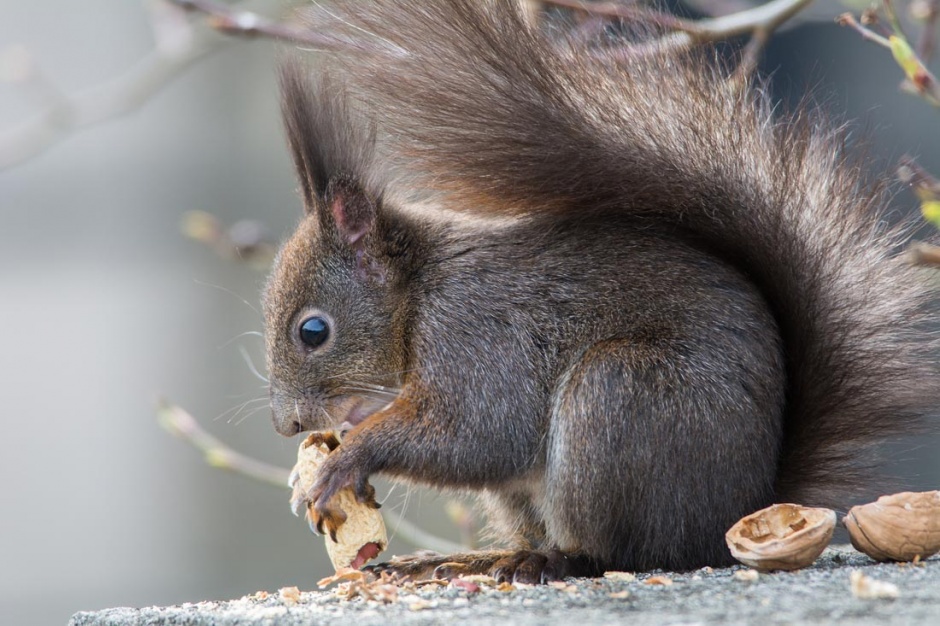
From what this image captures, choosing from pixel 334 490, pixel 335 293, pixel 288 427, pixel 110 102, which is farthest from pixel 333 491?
pixel 110 102

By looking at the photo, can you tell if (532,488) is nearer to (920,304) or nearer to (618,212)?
(618,212)

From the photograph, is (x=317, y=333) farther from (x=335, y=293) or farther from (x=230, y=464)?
(x=230, y=464)

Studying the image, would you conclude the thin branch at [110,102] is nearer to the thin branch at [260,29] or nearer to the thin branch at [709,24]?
the thin branch at [260,29]

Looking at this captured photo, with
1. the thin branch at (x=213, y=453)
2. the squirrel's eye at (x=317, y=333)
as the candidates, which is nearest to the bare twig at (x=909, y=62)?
the squirrel's eye at (x=317, y=333)

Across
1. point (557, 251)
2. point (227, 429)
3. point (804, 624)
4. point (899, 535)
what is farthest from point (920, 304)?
point (227, 429)

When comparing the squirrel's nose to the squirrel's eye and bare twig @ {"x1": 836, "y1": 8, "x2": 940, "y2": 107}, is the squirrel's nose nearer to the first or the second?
→ the squirrel's eye
